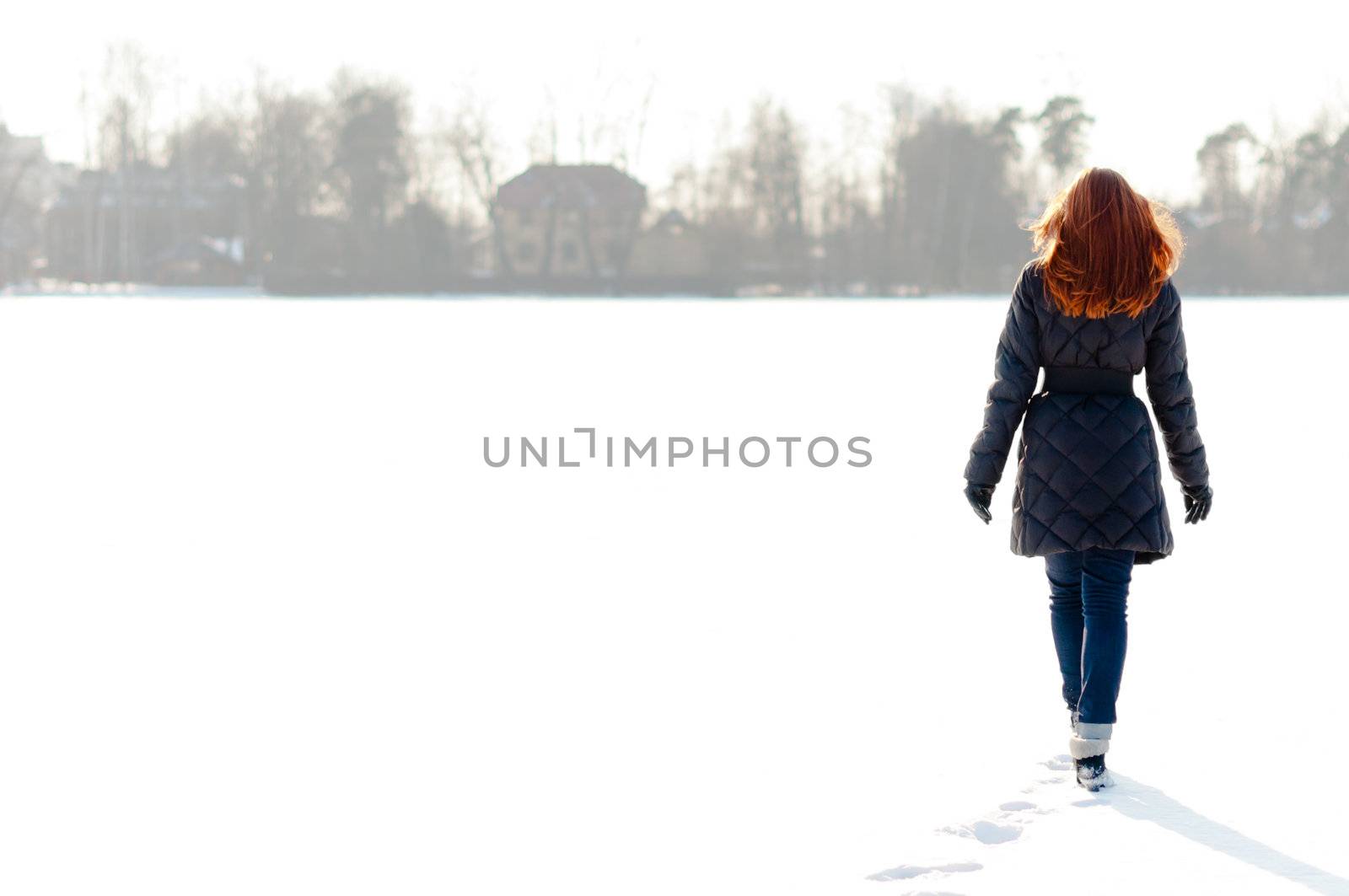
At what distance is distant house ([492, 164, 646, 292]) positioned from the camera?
60094mm

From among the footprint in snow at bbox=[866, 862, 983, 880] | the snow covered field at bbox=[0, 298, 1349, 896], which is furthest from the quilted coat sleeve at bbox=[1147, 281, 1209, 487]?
the footprint in snow at bbox=[866, 862, 983, 880]

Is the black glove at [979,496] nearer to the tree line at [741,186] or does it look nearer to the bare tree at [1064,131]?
the tree line at [741,186]

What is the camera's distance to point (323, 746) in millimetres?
3936

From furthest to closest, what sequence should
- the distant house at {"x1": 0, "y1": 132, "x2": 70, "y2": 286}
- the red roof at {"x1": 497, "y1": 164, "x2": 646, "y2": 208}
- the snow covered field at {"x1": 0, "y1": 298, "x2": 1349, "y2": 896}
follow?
1. the distant house at {"x1": 0, "y1": 132, "x2": 70, "y2": 286}
2. the red roof at {"x1": 497, "y1": 164, "x2": 646, "y2": 208}
3. the snow covered field at {"x1": 0, "y1": 298, "x2": 1349, "y2": 896}

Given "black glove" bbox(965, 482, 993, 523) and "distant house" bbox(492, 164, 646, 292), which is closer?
"black glove" bbox(965, 482, 993, 523)

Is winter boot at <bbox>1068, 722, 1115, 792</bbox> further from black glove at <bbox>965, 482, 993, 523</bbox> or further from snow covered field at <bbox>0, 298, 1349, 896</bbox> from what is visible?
black glove at <bbox>965, 482, 993, 523</bbox>

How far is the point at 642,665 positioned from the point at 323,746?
→ 3.85 feet

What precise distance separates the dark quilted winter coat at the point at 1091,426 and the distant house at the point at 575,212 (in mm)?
55005

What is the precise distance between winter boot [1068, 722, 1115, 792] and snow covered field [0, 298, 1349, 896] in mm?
70

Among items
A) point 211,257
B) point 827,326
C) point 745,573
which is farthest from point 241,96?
point 745,573

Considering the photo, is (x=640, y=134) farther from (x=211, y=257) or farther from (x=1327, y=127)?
(x=1327, y=127)

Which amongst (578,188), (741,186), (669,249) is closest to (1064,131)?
(741,186)

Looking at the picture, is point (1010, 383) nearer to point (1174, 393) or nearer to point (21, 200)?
point (1174, 393)

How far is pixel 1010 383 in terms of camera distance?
130 inches
